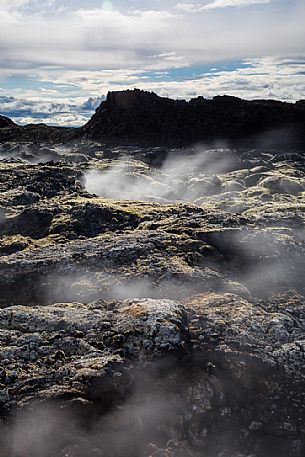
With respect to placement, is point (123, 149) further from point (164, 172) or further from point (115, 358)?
point (115, 358)

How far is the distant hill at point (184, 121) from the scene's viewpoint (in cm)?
12075

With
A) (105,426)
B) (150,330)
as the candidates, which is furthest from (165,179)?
(105,426)

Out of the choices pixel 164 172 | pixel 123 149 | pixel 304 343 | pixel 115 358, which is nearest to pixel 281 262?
pixel 304 343

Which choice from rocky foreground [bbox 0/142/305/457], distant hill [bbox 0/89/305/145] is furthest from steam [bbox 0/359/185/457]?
distant hill [bbox 0/89/305/145]

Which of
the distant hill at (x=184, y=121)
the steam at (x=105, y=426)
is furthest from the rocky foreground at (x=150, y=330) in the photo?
the distant hill at (x=184, y=121)

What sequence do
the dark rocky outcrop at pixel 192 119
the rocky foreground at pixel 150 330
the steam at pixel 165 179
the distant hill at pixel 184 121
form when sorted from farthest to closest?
the dark rocky outcrop at pixel 192 119, the distant hill at pixel 184 121, the steam at pixel 165 179, the rocky foreground at pixel 150 330

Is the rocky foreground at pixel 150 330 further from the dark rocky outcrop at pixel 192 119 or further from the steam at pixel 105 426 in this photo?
the dark rocky outcrop at pixel 192 119

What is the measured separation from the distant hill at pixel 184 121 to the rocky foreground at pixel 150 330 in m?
68.1

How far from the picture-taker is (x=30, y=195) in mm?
59125

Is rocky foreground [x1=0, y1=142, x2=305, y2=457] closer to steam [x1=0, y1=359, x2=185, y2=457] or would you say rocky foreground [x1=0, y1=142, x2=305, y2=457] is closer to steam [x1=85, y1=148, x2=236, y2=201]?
steam [x1=0, y1=359, x2=185, y2=457]

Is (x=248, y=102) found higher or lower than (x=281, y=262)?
higher

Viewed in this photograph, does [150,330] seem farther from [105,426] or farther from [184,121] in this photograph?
[184,121]

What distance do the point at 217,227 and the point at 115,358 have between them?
24102 millimetres

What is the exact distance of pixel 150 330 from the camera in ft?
90.7
